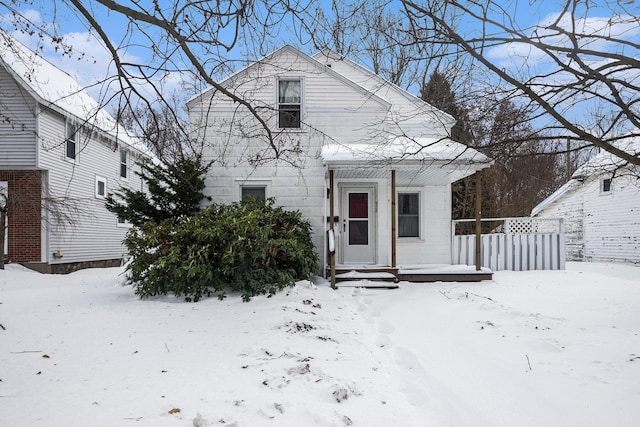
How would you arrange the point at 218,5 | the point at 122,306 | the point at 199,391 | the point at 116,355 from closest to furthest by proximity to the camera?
the point at 199,391
the point at 116,355
the point at 218,5
the point at 122,306

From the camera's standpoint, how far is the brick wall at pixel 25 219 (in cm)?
1373

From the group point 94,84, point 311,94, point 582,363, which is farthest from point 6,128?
point 582,363

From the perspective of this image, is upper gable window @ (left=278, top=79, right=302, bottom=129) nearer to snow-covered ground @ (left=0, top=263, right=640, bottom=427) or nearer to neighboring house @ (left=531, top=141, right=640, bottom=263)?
snow-covered ground @ (left=0, top=263, right=640, bottom=427)

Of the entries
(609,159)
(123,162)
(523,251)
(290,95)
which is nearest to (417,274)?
(523,251)

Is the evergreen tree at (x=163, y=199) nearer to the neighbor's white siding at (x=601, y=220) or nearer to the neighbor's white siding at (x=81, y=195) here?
the neighbor's white siding at (x=81, y=195)

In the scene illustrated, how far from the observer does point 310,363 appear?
13.1 feet

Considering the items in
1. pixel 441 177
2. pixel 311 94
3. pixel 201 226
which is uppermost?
pixel 311 94

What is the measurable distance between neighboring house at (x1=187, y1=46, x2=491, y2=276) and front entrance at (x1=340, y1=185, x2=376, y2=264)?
27 millimetres

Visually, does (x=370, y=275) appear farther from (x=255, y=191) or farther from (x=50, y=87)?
(x=50, y=87)

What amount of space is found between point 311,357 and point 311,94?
26.7 feet

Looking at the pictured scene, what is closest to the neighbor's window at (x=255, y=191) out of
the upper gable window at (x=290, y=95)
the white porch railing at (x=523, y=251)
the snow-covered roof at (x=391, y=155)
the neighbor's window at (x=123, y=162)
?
the upper gable window at (x=290, y=95)

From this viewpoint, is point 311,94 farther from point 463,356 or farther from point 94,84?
point 463,356

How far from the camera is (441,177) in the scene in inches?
425

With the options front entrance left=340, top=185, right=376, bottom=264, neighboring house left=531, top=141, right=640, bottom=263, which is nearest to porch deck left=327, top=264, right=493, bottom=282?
front entrance left=340, top=185, right=376, bottom=264
